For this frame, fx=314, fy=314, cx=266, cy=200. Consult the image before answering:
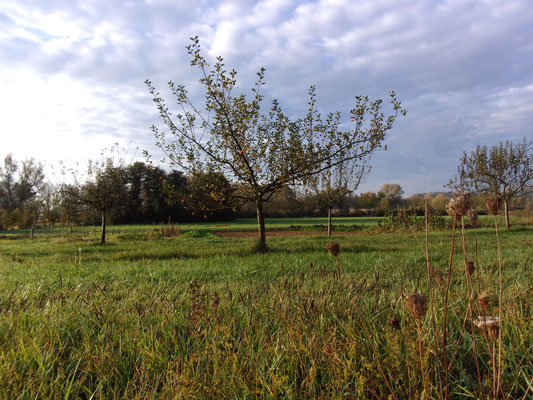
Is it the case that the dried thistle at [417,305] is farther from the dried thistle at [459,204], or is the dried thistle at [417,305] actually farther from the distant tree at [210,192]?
the distant tree at [210,192]

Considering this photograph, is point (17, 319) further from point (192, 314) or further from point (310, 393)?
point (310, 393)

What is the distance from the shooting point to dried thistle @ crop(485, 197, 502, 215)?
1.57m

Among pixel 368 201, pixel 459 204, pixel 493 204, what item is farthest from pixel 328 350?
pixel 368 201

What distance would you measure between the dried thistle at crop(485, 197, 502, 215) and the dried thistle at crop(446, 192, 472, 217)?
274mm

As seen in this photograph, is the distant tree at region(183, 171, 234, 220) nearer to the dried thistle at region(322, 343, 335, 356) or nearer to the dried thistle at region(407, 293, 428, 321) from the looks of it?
the dried thistle at region(322, 343, 335, 356)

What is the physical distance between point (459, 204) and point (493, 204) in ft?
1.27

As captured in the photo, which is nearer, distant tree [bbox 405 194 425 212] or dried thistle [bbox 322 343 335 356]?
dried thistle [bbox 322 343 335 356]

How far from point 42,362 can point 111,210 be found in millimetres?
16790

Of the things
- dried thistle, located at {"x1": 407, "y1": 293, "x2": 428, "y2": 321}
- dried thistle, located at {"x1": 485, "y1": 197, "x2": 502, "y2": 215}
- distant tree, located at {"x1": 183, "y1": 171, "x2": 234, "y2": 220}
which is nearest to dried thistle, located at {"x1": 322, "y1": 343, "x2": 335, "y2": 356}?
dried thistle, located at {"x1": 407, "y1": 293, "x2": 428, "y2": 321}

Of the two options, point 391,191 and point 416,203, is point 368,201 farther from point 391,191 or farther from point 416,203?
point 416,203

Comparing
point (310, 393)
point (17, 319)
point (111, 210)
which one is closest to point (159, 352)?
point (310, 393)

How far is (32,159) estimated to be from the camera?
49.5 metres

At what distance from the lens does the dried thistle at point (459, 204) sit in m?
1.35

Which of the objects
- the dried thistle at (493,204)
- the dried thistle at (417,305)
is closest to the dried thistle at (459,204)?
the dried thistle at (493,204)
